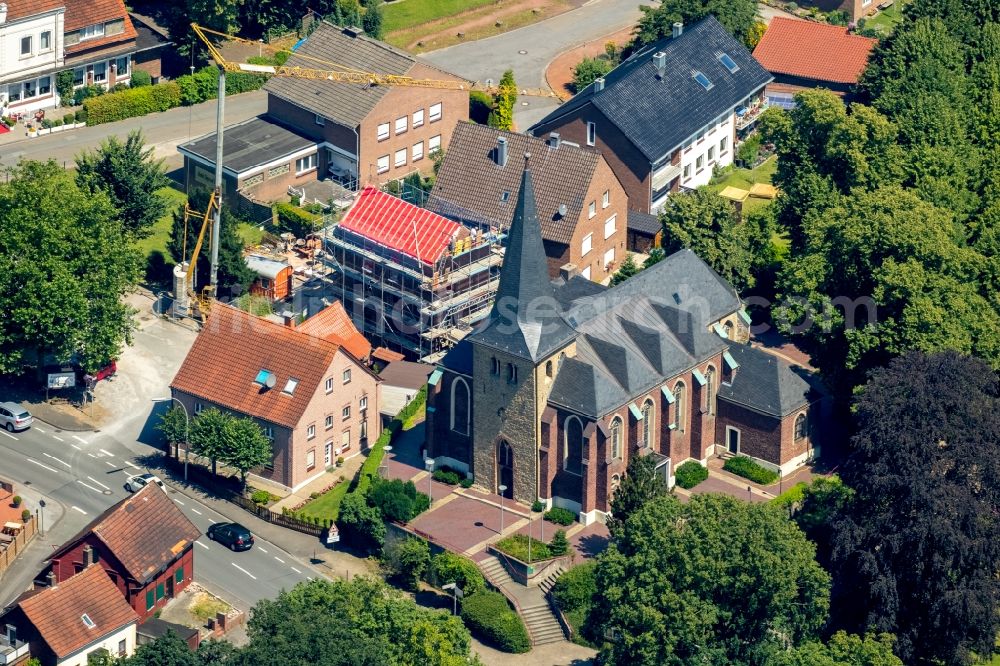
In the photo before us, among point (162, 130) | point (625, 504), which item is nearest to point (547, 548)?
point (625, 504)

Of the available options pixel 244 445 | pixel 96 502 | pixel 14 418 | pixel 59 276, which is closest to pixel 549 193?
pixel 244 445

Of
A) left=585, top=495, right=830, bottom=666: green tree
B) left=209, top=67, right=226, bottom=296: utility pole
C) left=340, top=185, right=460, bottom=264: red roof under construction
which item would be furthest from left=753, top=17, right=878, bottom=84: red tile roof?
left=585, top=495, right=830, bottom=666: green tree

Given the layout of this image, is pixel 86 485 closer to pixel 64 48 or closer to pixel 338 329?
pixel 338 329

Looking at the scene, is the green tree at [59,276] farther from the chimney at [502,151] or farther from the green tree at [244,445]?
the chimney at [502,151]

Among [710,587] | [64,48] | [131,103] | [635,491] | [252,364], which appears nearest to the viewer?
[710,587]

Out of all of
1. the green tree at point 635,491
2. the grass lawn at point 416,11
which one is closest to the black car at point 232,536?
the green tree at point 635,491

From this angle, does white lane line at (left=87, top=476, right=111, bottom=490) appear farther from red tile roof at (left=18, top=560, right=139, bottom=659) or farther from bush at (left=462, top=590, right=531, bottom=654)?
bush at (left=462, top=590, right=531, bottom=654)

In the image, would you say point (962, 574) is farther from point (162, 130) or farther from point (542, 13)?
point (542, 13)
